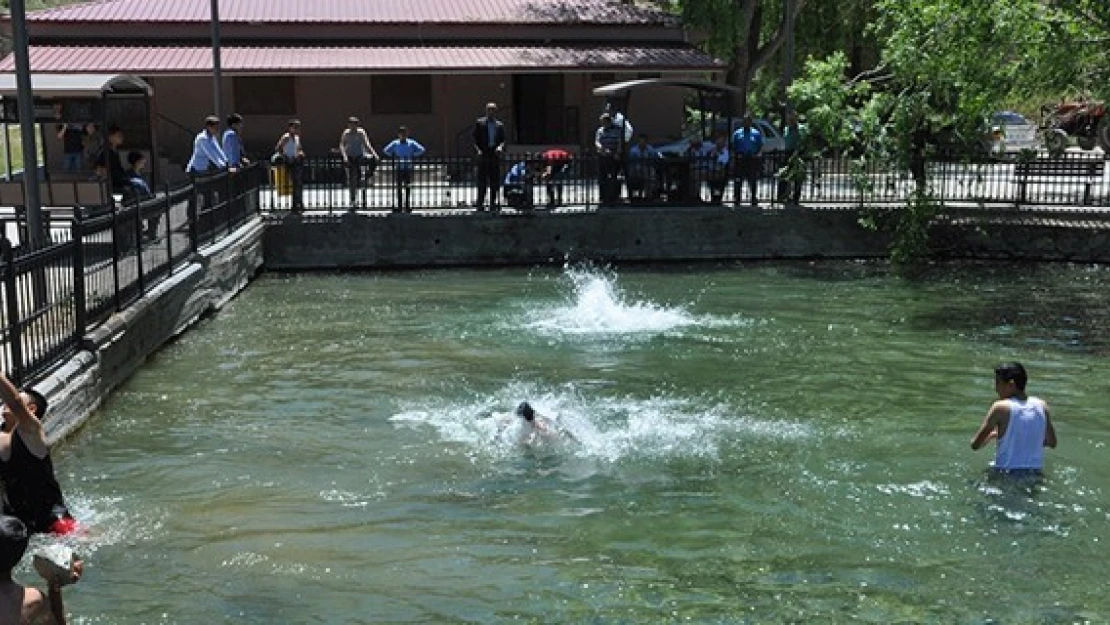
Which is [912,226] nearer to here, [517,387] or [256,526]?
[517,387]

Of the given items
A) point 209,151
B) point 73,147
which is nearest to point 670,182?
point 209,151

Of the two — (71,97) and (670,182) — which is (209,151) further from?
(670,182)

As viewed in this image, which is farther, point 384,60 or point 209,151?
point 384,60

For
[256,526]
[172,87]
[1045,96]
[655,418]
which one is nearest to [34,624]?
[256,526]

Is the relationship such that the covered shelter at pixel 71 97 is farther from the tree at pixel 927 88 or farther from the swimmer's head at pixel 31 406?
the swimmer's head at pixel 31 406

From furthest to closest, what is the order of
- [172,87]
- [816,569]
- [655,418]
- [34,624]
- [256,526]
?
[172,87], [655,418], [256,526], [816,569], [34,624]

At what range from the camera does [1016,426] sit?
10.2m

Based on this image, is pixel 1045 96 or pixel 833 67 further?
pixel 833 67

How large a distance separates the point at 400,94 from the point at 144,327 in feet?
67.0

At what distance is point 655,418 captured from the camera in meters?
12.9

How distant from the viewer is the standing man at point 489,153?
23.7m

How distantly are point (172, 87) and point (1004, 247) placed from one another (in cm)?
2073

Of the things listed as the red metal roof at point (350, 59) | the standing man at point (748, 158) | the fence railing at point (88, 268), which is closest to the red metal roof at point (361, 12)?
the red metal roof at point (350, 59)

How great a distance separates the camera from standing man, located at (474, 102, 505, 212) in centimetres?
2369
